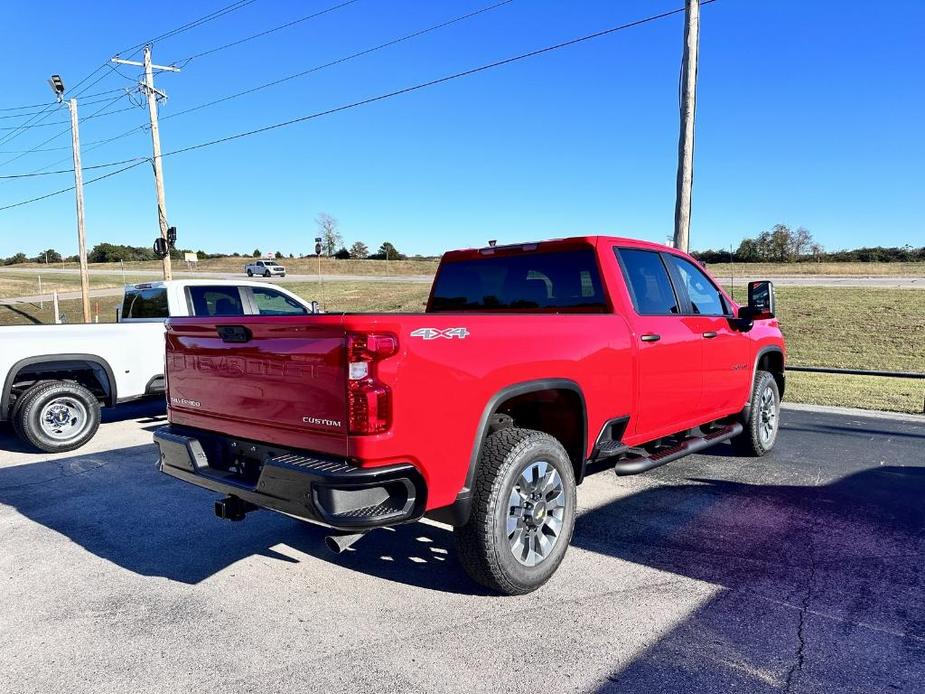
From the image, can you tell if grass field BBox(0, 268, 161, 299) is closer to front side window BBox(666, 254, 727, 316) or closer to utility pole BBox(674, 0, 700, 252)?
utility pole BBox(674, 0, 700, 252)

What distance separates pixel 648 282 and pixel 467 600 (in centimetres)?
265

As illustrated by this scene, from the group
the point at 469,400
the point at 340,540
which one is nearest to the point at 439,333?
the point at 469,400

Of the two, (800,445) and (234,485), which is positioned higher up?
(234,485)

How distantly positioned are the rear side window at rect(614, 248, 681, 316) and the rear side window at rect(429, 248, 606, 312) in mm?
298

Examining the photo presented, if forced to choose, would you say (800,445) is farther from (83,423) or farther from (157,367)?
(83,423)

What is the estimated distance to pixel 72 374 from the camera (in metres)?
7.63

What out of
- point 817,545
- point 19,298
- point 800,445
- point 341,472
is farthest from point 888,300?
point 19,298

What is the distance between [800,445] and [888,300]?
17013mm

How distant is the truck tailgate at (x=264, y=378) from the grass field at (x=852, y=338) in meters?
8.89

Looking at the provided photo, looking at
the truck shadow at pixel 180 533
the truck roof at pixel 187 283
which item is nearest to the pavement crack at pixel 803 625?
the truck shadow at pixel 180 533

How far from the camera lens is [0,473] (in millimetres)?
6309

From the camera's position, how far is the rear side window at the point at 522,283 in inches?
181

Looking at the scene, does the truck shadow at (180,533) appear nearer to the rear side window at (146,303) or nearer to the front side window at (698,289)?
the front side window at (698,289)

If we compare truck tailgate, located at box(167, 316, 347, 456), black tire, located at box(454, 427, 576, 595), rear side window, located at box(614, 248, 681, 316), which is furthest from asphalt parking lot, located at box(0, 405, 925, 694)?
rear side window, located at box(614, 248, 681, 316)
